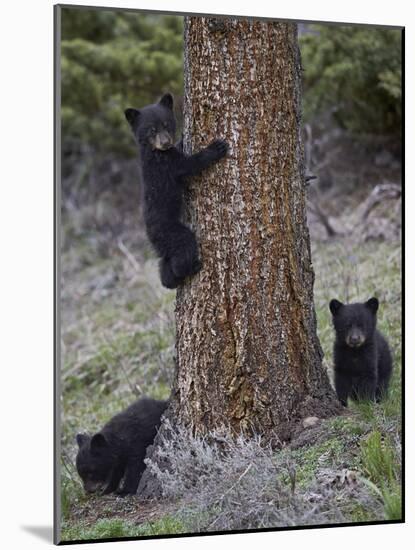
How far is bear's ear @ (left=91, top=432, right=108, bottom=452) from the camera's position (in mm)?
5484

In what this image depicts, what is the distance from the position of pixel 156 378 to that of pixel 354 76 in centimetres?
334

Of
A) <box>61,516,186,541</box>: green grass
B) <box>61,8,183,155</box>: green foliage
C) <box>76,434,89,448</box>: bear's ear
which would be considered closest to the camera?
<box>61,516,186,541</box>: green grass

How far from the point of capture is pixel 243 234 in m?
5.12

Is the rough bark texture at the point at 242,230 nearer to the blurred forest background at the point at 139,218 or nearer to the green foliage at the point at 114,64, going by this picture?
the blurred forest background at the point at 139,218

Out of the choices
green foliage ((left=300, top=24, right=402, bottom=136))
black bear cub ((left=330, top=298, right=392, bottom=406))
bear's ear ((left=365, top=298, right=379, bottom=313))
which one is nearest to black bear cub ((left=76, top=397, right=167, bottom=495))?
black bear cub ((left=330, top=298, right=392, bottom=406))

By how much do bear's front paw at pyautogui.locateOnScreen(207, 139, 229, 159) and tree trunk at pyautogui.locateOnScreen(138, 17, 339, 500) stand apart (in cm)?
4

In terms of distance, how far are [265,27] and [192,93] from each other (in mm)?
535

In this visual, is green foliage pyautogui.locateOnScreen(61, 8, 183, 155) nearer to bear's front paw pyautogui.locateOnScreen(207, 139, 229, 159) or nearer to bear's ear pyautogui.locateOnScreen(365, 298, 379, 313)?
bear's ear pyautogui.locateOnScreen(365, 298, 379, 313)

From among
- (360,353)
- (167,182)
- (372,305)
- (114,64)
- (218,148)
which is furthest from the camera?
(114,64)

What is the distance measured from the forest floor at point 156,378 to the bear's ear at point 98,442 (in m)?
0.23

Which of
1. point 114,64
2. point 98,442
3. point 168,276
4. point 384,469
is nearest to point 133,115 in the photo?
point 168,276

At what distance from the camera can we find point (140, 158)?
5.43 m

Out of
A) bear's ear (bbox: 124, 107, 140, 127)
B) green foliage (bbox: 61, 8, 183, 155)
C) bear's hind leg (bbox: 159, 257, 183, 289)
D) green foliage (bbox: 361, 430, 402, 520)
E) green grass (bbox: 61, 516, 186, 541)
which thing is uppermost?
green foliage (bbox: 61, 8, 183, 155)

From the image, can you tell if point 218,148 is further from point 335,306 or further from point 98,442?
point 98,442
